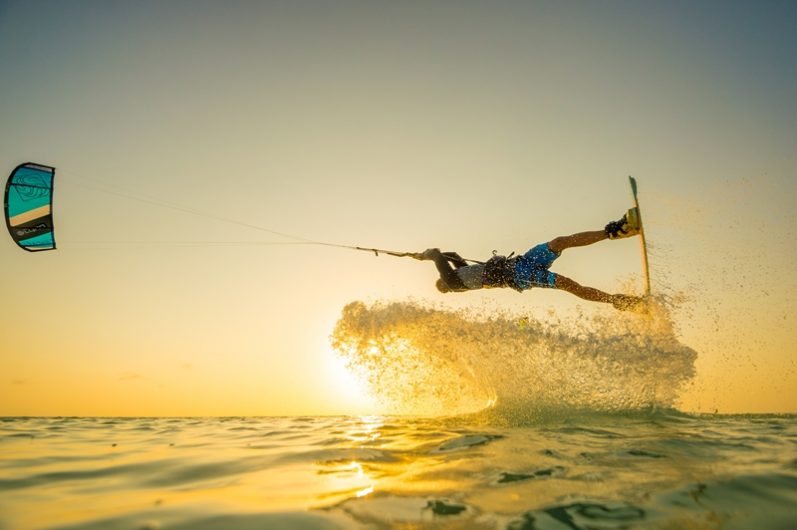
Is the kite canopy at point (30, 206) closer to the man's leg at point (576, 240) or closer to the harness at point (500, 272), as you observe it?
the harness at point (500, 272)

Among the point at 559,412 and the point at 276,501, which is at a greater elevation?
the point at 276,501

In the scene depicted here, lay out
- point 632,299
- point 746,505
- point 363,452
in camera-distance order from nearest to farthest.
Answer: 1. point 746,505
2. point 363,452
3. point 632,299

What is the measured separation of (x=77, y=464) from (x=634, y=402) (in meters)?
9.62

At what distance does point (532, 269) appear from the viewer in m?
9.59

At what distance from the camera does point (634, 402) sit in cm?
938

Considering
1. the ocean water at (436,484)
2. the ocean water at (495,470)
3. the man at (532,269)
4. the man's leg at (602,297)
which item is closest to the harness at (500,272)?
the man at (532,269)

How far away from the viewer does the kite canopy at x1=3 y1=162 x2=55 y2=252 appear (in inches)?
361

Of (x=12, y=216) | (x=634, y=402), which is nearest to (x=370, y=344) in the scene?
(x=634, y=402)

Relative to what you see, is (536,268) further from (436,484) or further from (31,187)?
(31,187)

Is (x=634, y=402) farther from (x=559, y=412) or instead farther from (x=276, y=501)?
(x=276, y=501)

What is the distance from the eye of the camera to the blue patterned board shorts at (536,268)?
9.45 meters

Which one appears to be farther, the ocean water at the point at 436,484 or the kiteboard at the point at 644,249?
the kiteboard at the point at 644,249

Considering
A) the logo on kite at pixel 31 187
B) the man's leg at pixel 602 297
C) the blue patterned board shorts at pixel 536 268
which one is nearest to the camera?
the man's leg at pixel 602 297

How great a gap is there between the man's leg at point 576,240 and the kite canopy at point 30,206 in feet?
34.3
